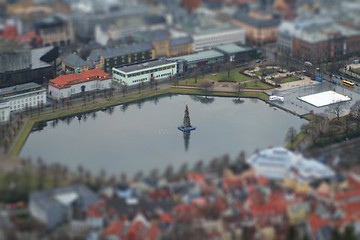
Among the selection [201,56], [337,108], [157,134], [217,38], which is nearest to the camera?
[157,134]

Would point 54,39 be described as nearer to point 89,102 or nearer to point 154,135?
point 89,102

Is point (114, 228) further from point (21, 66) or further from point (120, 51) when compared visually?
point (120, 51)

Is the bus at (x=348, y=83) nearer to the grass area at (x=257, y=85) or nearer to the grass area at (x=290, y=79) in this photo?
the grass area at (x=290, y=79)

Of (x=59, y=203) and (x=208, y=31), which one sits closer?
(x=59, y=203)

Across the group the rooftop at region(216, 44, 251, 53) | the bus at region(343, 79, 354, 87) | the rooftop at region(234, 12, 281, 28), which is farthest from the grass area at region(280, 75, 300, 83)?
the rooftop at region(234, 12, 281, 28)

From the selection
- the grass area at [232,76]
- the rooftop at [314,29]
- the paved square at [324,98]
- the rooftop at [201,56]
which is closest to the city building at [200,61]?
the rooftop at [201,56]

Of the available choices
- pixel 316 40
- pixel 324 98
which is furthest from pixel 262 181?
pixel 316 40
